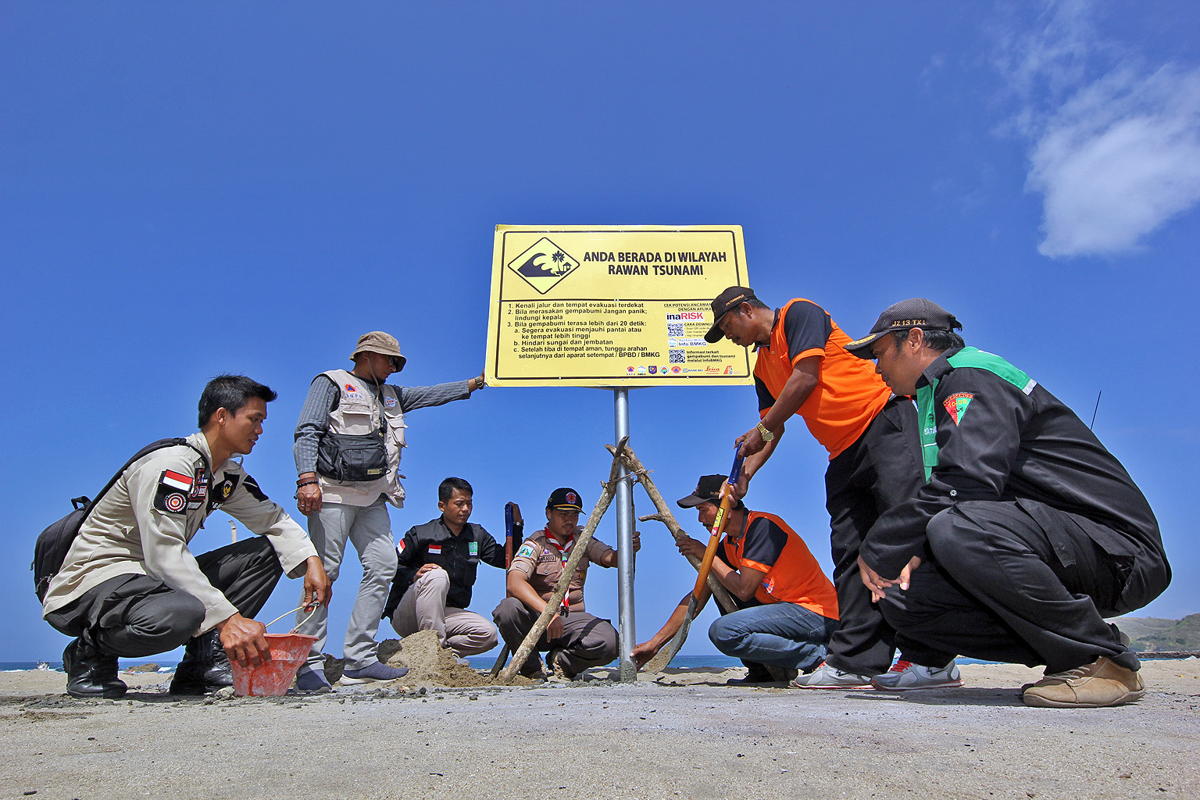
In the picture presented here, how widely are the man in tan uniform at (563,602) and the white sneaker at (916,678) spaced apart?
201cm

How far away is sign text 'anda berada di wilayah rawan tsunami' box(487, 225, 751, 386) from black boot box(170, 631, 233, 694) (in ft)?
7.65

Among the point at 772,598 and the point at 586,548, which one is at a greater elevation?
the point at 586,548

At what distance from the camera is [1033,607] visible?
8.13ft

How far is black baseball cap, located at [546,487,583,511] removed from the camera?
18.0 feet

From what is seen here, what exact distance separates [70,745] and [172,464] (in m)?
1.47

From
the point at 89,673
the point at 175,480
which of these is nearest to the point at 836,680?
the point at 175,480

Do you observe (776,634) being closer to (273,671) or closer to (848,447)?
(848,447)

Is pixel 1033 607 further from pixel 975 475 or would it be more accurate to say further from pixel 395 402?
pixel 395 402

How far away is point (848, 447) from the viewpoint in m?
3.74

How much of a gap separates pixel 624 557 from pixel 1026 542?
2.88 meters

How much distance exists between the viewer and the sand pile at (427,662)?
4.36 meters

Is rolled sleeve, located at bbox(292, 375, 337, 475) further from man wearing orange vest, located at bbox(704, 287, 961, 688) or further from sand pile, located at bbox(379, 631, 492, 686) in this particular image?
man wearing orange vest, located at bbox(704, 287, 961, 688)

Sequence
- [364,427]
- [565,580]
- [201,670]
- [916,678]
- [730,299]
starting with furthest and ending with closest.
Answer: [565,580] → [364,427] → [730,299] → [201,670] → [916,678]

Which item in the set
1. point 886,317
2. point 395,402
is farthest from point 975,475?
point 395,402
